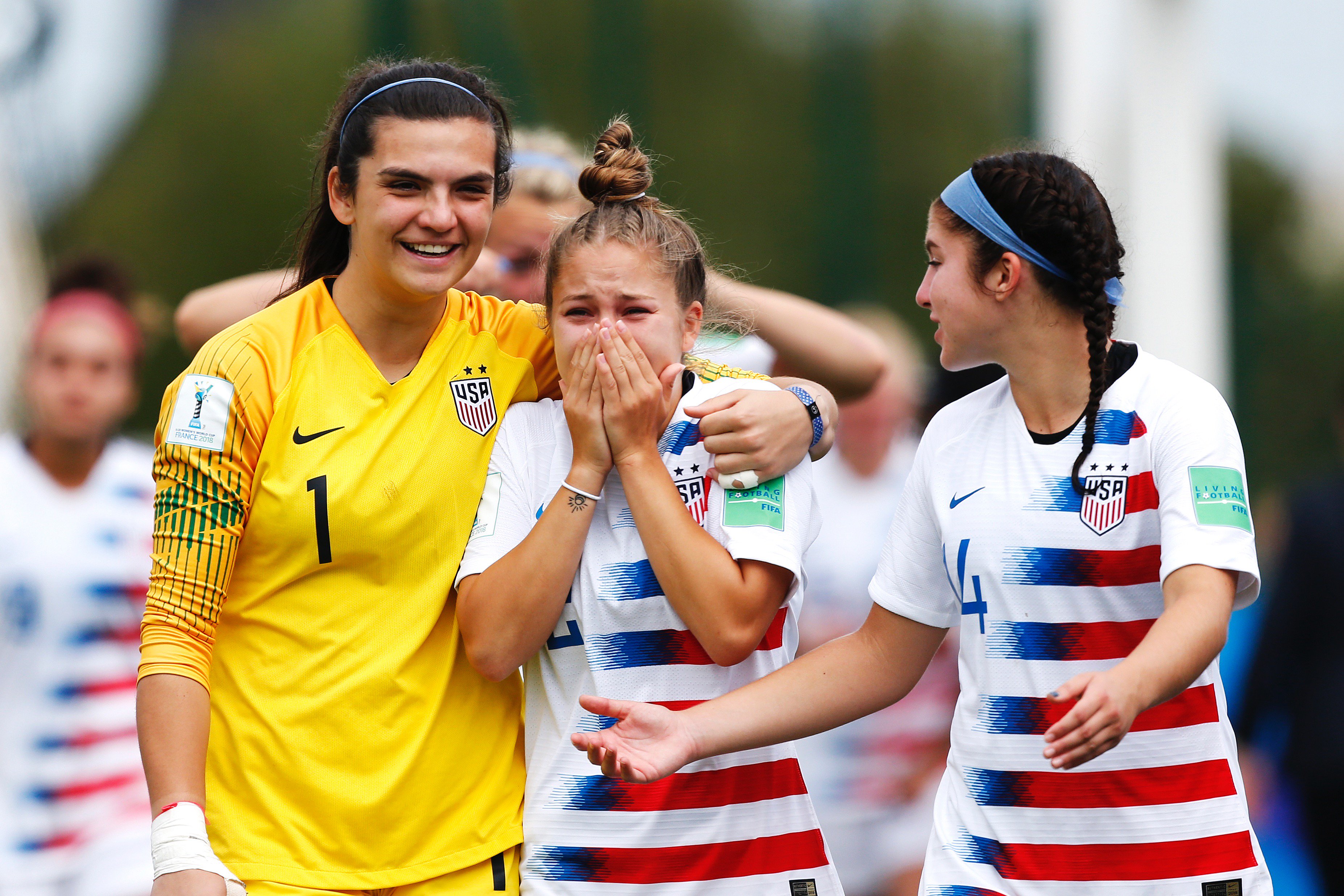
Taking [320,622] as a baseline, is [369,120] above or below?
above

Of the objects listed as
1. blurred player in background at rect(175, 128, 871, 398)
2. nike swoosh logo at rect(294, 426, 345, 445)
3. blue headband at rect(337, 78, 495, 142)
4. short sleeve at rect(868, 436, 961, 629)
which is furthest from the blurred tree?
nike swoosh logo at rect(294, 426, 345, 445)

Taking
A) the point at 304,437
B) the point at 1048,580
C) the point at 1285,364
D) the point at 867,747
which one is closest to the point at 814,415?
the point at 1048,580

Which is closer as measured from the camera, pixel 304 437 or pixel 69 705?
pixel 304 437

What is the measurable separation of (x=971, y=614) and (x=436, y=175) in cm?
130

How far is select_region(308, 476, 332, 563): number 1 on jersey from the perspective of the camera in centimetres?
261

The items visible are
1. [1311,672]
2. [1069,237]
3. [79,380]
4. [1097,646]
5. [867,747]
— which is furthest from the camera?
[867,747]

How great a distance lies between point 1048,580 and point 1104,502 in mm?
167

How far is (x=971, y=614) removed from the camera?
2.63 meters

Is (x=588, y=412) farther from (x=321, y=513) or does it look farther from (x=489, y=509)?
(x=321, y=513)

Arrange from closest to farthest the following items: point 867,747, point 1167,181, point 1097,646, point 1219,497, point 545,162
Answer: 1. point 1219,497
2. point 1097,646
3. point 545,162
4. point 867,747
5. point 1167,181

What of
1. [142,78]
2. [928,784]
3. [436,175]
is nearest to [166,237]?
[142,78]

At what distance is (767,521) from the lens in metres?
2.64

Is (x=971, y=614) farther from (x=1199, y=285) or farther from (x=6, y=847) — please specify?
(x=1199, y=285)

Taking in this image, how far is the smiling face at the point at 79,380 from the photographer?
4445mm
